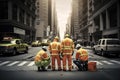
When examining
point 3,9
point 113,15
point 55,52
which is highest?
point 3,9

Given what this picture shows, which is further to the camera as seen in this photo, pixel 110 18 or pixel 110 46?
pixel 110 18

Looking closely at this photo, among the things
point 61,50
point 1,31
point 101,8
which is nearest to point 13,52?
point 61,50

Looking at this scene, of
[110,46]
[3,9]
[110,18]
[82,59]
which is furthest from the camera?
[110,18]

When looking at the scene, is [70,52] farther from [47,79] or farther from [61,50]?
[47,79]

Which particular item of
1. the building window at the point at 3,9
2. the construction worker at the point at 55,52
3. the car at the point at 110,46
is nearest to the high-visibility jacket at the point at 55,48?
the construction worker at the point at 55,52

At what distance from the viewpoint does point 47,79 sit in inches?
428

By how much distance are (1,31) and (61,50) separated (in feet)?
147

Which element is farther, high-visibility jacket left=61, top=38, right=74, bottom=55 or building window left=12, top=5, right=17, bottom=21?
building window left=12, top=5, right=17, bottom=21

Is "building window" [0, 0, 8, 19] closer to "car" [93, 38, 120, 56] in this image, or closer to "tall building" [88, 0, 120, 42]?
"tall building" [88, 0, 120, 42]

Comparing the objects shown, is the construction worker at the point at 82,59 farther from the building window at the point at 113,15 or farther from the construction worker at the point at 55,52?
the building window at the point at 113,15

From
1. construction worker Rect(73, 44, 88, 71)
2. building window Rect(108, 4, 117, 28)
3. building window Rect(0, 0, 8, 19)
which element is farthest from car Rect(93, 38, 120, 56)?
building window Rect(0, 0, 8, 19)

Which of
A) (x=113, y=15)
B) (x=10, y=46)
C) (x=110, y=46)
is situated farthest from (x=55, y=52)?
(x=113, y=15)

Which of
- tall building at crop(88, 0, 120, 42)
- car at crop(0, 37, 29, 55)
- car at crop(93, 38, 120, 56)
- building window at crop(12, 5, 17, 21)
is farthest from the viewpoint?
building window at crop(12, 5, 17, 21)

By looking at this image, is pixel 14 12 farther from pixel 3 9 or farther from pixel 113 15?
pixel 113 15
